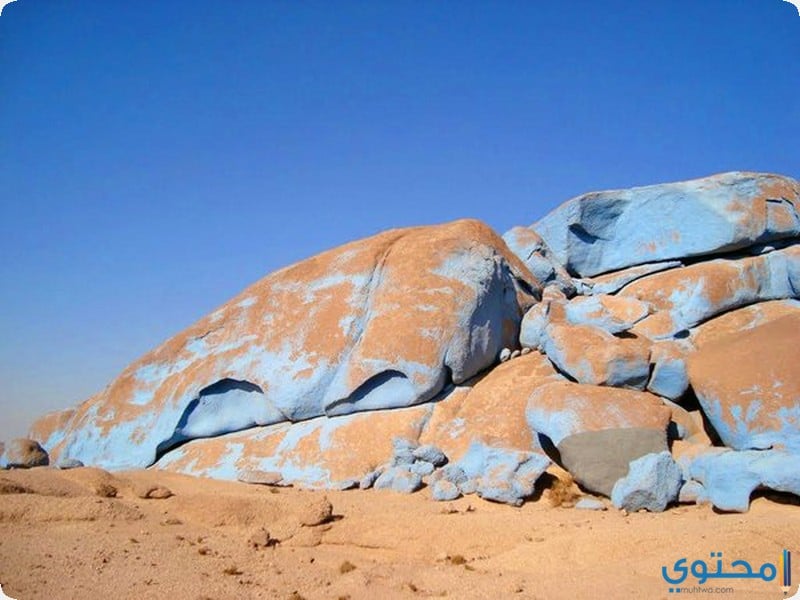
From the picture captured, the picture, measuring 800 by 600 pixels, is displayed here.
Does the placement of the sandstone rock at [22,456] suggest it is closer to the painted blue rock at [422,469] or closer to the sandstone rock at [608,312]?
the painted blue rock at [422,469]

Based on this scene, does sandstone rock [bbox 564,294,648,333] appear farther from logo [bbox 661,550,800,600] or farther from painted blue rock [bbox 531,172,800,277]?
logo [bbox 661,550,800,600]

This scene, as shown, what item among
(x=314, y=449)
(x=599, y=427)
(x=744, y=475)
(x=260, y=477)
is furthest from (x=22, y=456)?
(x=744, y=475)

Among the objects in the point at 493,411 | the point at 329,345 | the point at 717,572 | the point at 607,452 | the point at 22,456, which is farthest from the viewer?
the point at 329,345

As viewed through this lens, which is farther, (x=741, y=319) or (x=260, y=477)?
(x=741, y=319)

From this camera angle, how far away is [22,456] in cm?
1034

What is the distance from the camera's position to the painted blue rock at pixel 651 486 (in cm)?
745

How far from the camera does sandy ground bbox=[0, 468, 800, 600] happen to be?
17.6ft

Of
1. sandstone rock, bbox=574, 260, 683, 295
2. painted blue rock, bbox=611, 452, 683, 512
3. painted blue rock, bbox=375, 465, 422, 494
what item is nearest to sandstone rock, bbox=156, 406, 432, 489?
painted blue rock, bbox=375, 465, 422, 494

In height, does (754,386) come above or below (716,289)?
below

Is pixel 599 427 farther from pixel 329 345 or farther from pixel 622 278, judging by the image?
pixel 622 278

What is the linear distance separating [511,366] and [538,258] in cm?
316

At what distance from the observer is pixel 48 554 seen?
5.75m

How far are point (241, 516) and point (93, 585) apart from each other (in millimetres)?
2162

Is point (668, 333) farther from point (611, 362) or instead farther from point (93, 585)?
point (93, 585)
